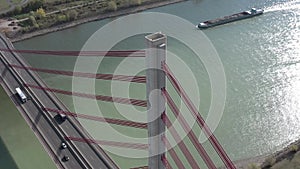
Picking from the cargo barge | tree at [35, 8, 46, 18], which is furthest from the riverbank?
the cargo barge

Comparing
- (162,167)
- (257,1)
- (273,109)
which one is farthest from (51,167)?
(257,1)

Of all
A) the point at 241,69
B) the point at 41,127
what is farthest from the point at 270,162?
the point at 41,127

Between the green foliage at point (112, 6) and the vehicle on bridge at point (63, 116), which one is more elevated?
the green foliage at point (112, 6)

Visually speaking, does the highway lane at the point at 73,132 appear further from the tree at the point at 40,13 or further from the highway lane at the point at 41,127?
the tree at the point at 40,13

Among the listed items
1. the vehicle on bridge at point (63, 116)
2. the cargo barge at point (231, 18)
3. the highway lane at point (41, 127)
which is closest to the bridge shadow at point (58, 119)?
the vehicle on bridge at point (63, 116)

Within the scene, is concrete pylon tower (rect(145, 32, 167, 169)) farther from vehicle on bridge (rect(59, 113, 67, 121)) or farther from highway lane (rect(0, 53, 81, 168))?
vehicle on bridge (rect(59, 113, 67, 121))

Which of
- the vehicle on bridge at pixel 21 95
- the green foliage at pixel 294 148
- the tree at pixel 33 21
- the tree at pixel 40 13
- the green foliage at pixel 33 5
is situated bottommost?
the green foliage at pixel 294 148
